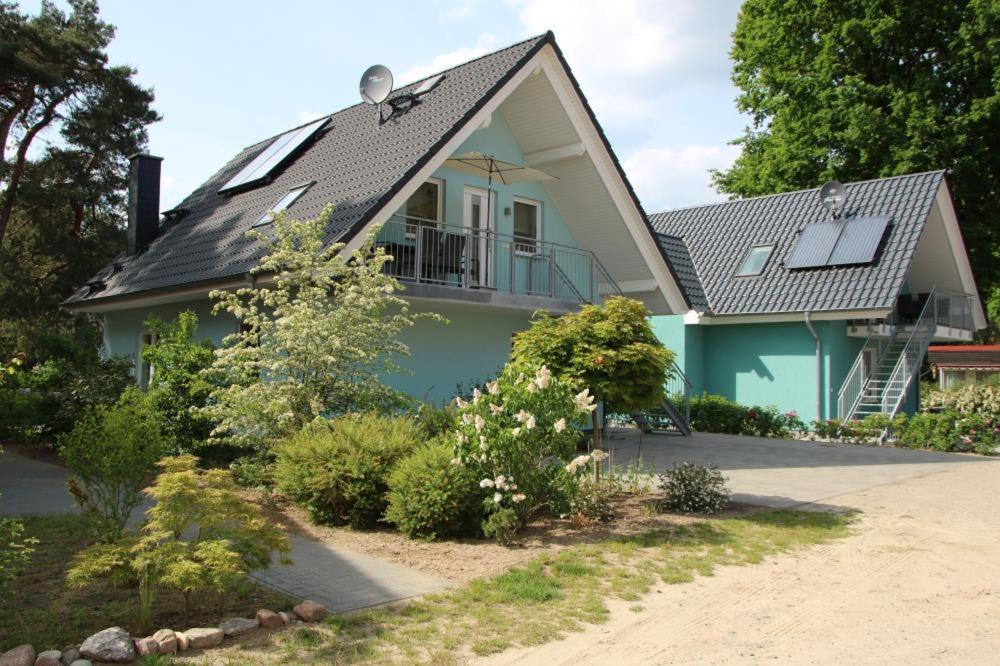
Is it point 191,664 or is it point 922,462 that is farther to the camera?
point 922,462

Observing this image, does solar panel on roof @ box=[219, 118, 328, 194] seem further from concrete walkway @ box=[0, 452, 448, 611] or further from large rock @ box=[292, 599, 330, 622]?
large rock @ box=[292, 599, 330, 622]

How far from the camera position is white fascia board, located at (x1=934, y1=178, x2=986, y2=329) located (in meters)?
21.6

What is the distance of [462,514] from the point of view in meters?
7.93

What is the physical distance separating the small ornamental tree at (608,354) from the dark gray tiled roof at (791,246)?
11.7m

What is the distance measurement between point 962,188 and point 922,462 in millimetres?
15936

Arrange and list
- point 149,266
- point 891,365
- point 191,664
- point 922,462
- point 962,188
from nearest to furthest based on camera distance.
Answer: point 191,664 → point 922,462 → point 149,266 → point 891,365 → point 962,188

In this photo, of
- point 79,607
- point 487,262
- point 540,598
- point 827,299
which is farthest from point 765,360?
point 79,607

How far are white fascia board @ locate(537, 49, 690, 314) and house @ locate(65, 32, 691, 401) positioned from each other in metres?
0.03

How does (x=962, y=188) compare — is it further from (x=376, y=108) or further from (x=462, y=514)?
(x=462, y=514)

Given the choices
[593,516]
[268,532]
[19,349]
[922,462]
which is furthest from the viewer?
[19,349]

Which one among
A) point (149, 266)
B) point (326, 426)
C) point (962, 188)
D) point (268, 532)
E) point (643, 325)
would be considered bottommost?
point (268, 532)

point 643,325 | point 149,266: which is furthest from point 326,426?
point 149,266

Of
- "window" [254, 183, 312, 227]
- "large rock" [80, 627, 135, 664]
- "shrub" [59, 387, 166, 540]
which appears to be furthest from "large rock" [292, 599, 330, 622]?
"window" [254, 183, 312, 227]

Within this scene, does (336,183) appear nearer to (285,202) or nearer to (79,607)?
(285,202)
